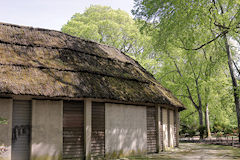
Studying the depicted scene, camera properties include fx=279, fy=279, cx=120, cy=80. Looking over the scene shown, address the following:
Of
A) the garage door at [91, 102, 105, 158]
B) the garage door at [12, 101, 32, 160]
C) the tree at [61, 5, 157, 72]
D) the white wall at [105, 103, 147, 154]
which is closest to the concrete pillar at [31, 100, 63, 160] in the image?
the garage door at [12, 101, 32, 160]

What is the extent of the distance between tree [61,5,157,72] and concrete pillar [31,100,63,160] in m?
20.4

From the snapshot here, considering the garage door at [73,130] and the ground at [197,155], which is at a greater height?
the garage door at [73,130]

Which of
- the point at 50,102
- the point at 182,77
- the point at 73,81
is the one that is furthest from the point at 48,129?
the point at 182,77

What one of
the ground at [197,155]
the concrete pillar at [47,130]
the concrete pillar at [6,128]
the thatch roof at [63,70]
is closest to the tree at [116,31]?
the thatch roof at [63,70]

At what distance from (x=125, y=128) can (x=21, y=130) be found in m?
5.43

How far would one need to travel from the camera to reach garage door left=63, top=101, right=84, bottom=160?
12.4 meters

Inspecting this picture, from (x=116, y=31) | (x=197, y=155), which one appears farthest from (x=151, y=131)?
(x=116, y=31)

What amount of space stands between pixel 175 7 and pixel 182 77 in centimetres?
1639

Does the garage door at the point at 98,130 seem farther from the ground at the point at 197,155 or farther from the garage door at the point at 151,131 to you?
the garage door at the point at 151,131

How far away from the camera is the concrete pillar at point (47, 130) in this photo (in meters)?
11.7

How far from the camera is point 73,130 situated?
12.7m

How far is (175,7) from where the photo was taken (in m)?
16.4

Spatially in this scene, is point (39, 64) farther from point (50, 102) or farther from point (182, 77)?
point (182, 77)

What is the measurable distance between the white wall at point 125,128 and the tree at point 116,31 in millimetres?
18112
